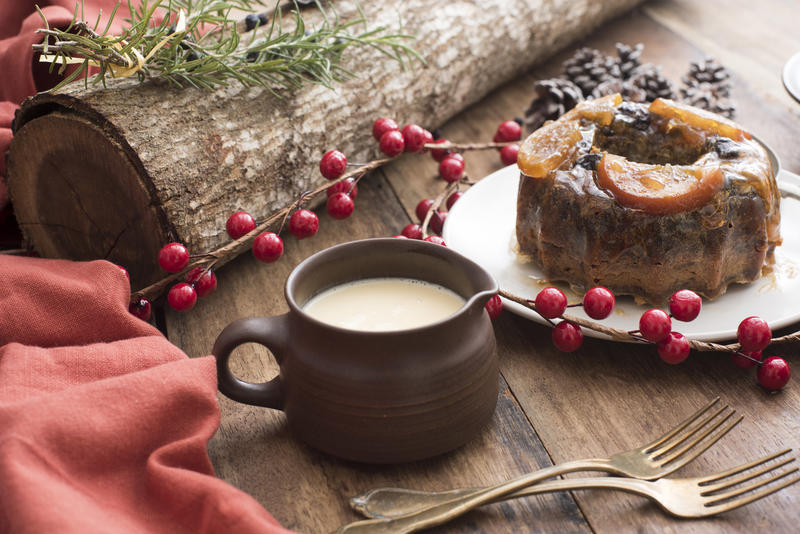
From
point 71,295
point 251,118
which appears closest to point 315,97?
point 251,118

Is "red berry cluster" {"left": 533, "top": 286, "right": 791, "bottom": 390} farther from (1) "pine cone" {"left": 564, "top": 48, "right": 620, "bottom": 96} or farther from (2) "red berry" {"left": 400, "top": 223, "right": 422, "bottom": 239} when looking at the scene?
(1) "pine cone" {"left": 564, "top": 48, "right": 620, "bottom": 96}

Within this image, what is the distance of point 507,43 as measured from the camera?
81.5 inches

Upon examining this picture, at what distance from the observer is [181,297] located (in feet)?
4.24

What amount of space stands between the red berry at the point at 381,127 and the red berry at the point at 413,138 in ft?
0.10

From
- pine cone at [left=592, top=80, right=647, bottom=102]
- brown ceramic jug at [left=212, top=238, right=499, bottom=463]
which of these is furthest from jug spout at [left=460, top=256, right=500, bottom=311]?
pine cone at [left=592, top=80, right=647, bottom=102]

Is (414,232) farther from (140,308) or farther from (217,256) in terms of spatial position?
(140,308)

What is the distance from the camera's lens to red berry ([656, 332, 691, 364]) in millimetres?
1148

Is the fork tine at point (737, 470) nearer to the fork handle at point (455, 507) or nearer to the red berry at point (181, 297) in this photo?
the fork handle at point (455, 507)

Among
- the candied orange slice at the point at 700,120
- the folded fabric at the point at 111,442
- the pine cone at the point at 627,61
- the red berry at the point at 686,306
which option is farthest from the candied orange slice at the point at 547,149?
the pine cone at the point at 627,61

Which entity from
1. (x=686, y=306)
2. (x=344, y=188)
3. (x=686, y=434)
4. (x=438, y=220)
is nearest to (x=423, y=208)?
(x=438, y=220)

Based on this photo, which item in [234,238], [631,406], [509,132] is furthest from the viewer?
[509,132]

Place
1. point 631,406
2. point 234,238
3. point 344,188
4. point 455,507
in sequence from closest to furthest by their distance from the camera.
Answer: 1. point 455,507
2. point 631,406
3. point 234,238
4. point 344,188

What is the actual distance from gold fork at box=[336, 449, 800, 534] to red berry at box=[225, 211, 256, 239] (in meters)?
0.60

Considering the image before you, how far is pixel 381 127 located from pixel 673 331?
705 millimetres
